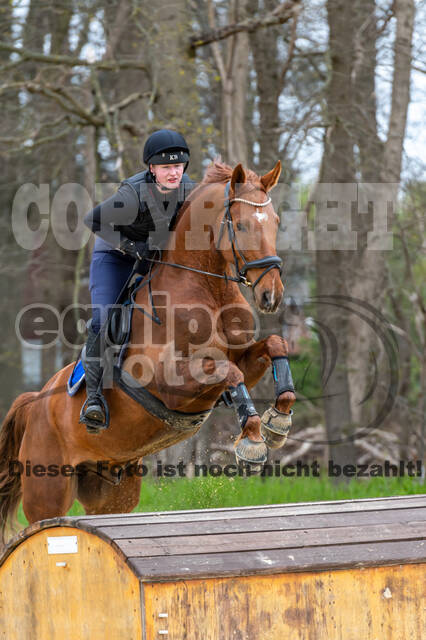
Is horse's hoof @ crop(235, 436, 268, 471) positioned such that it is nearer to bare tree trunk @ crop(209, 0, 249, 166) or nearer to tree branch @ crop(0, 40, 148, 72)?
bare tree trunk @ crop(209, 0, 249, 166)

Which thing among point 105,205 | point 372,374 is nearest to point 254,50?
point 372,374

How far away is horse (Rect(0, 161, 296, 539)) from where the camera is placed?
3734 mm

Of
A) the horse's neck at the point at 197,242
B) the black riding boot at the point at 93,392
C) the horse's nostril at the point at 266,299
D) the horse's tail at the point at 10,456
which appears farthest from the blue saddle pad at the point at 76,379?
the horse's nostril at the point at 266,299

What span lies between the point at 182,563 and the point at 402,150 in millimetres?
6518

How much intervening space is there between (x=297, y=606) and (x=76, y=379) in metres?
2.14

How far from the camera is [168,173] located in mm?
4117

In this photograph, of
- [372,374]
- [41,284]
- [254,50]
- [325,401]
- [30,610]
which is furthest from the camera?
[41,284]

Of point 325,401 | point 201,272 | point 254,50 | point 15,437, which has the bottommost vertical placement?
point 325,401

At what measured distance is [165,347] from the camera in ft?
13.4

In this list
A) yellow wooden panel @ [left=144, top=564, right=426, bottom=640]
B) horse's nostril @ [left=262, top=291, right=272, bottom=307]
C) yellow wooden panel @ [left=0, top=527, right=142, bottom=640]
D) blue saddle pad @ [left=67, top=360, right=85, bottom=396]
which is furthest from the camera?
blue saddle pad @ [left=67, top=360, right=85, bottom=396]

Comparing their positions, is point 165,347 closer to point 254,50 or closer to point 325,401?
point 325,401

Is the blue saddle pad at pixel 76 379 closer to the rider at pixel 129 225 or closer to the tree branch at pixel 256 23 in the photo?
the rider at pixel 129 225

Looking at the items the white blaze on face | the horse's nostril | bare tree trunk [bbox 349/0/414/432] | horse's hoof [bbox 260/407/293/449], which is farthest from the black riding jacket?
bare tree trunk [bbox 349/0/414/432]

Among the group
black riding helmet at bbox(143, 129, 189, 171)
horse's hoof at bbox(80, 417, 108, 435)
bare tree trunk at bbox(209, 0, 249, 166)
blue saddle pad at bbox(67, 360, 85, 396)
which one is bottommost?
horse's hoof at bbox(80, 417, 108, 435)
